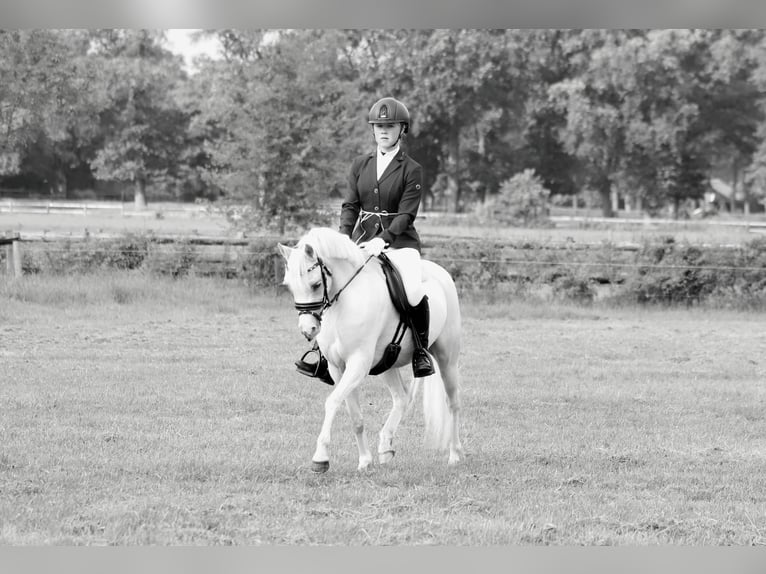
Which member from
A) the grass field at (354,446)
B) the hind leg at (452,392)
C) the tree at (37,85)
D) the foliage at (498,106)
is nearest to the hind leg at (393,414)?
the grass field at (354,446)

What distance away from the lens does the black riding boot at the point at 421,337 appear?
7.73m

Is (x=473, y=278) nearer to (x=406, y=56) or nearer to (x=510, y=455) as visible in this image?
(x=510, y=455)

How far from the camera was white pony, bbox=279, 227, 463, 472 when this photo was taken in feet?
22.6

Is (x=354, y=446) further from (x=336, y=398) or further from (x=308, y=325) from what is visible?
(x=308, y=325)

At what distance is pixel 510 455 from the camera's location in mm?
8289

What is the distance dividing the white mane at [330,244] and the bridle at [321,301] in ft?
0.25

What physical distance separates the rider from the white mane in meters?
0.39

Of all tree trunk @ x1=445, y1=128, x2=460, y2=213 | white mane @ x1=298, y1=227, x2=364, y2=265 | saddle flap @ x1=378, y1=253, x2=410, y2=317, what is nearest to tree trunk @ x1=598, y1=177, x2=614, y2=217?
tree trunk @ x1=445, y1=128, x2=460, y2=213

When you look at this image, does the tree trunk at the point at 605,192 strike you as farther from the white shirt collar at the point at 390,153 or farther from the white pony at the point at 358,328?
the white shirt collar at the point at 390,153

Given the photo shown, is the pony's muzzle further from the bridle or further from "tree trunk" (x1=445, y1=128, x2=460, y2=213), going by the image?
"tree trunk" (x1=445, y1=128, x2=460, y2=213)

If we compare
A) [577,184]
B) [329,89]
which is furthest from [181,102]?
[329,89]

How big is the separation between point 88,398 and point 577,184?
167 feet

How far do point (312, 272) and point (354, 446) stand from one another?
2207mm

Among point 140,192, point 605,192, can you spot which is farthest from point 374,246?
point 140,192
